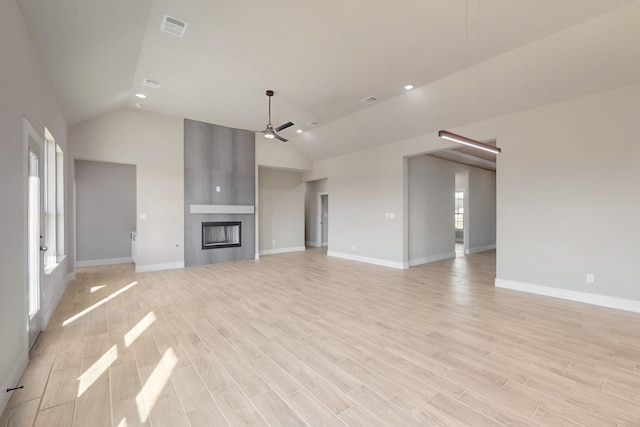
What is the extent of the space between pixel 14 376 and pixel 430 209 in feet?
26.3

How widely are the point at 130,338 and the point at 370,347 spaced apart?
105 inches

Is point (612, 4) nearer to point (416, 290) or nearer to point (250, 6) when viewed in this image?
point (250, 6)

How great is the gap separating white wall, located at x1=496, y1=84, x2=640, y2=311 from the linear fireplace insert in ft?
21.2

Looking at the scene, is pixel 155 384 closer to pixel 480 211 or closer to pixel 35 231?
pixel 35 231

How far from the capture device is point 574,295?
170 inches

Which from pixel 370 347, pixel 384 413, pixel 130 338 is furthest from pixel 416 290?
pixel 130 338

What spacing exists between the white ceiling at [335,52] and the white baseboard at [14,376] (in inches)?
121

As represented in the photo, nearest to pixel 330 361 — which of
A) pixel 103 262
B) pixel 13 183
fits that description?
pixel 13 183

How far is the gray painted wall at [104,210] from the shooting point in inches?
283

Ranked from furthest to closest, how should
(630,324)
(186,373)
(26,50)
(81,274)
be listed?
(81,274), (630,324), (26,50), (186,373)

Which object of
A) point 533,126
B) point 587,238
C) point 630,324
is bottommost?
point 630,324

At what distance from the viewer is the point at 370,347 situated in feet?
9.25

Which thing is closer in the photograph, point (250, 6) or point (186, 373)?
point (186, 373)

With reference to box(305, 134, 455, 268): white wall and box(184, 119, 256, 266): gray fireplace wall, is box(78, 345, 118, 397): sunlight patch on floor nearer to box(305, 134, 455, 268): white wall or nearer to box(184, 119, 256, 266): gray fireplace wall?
box(184, 119, 256, 266): gray fireplace wall
